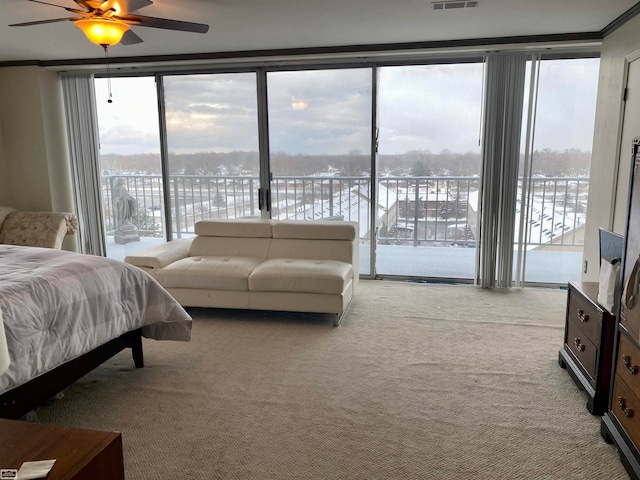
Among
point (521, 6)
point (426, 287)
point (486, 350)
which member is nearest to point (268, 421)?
point (486, 350)

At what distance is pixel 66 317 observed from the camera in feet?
7.66

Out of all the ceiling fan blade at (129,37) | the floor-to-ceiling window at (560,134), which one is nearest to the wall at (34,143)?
the ceiling fan blade at (129,37)

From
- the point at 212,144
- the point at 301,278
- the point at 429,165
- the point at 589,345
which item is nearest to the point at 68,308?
the point at 301,278

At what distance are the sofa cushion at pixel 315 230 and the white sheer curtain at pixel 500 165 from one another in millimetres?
1419

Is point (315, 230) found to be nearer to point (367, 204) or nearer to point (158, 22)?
point (367, 204)

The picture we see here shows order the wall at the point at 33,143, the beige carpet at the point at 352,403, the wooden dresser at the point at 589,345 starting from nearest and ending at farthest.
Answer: the beige carpet at the point at 352,403 < the wooden dresser at the point at 589,345 < the wall at the point at 33,143

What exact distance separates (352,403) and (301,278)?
131cm

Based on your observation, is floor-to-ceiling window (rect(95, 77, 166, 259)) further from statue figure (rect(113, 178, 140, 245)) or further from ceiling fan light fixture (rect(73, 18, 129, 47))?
ceiling fan light fixture (rect(73, 18, 129, 47))

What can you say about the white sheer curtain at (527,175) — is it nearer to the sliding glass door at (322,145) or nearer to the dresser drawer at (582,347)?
the sliding glass door at (322,145)

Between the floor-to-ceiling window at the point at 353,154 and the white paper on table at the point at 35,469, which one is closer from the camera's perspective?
the white paper on table at the point at 35,469

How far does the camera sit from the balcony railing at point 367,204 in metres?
5.11

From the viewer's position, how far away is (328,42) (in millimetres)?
4414

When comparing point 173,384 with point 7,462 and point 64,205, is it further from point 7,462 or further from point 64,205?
point 64,205

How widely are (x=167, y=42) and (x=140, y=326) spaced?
280cm
